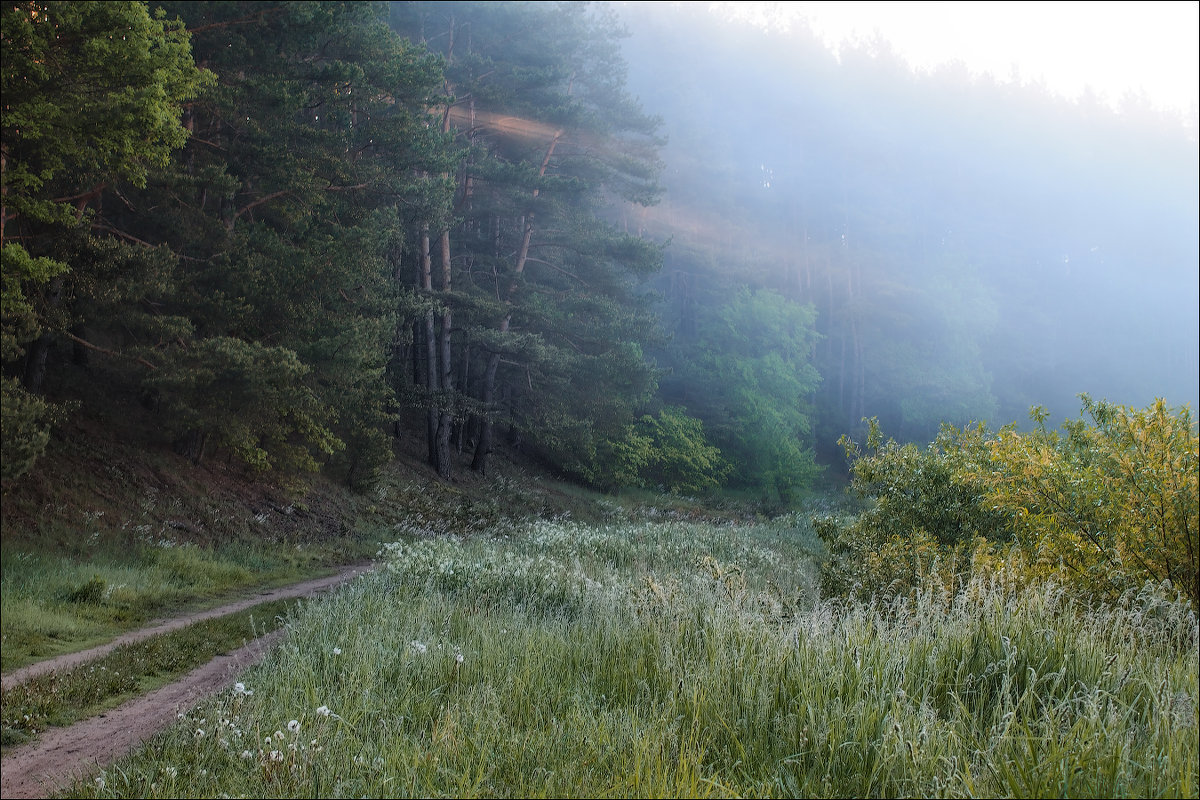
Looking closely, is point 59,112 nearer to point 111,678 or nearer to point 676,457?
point 111,678

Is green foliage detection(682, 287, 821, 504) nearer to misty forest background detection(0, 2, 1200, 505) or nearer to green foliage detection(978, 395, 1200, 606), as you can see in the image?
misty forest background detection(0, 2, 1200, 505)

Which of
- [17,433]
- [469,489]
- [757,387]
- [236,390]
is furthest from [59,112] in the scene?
[757,387]

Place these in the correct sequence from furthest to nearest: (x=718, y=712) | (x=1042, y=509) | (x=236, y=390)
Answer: (x=236, y=390) → (x=1042, y=509) → (x=718, y=712)

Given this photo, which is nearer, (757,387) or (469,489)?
(469,489)

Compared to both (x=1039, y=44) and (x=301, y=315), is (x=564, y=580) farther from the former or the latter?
(x=1039, y=44)

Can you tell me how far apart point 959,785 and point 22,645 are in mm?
9209

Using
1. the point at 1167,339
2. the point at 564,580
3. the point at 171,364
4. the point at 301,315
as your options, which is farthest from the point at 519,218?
the point at 1167,339

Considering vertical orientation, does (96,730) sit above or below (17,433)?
below

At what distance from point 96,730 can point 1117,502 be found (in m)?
7.87

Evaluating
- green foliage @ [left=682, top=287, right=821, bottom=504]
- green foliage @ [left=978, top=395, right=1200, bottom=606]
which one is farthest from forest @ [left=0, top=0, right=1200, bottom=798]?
green foliage @ [left=682, top=287, right=821, bottom=504]

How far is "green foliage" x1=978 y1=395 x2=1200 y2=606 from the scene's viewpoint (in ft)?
18.0

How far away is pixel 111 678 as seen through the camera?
7.30m

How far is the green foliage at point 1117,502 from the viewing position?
5.49 meters

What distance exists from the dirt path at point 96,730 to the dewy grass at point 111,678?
146 millimetres
